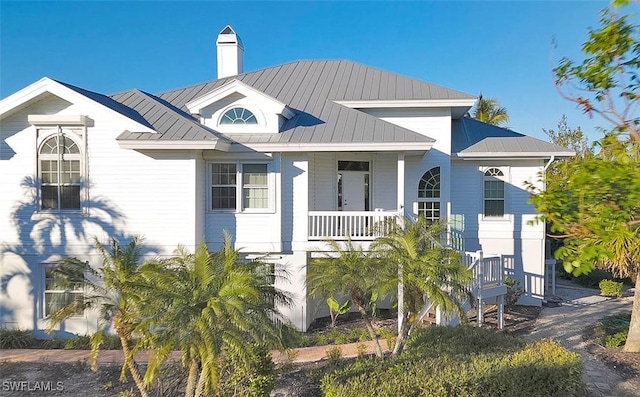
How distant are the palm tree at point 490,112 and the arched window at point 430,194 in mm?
15488

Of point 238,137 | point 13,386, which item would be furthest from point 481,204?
point 13,386

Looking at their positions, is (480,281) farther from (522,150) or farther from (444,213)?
(522,150)

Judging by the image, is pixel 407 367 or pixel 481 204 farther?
pixel 481 204

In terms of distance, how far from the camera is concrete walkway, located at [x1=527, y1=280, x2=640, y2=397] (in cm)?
761

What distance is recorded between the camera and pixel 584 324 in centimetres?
1185

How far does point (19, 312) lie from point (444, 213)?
12739 millimetres

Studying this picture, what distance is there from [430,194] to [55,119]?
11231mm

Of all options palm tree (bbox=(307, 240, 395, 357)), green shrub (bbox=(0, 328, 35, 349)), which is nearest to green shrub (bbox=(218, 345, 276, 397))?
palm tree (bbox=(307, 240, 395, 357))

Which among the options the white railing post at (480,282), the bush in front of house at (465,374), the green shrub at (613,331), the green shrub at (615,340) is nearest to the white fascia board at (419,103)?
the white railing post at (480,282)

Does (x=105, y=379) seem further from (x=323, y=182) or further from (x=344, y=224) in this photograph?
(x=323, y=182)

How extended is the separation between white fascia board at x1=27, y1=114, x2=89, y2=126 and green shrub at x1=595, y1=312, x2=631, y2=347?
14.4 meters

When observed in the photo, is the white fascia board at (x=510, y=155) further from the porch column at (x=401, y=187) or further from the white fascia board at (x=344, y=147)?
the white fascia board at (x=344, y=147)

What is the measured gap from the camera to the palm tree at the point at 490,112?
87.6 feet

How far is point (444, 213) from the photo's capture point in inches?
521
